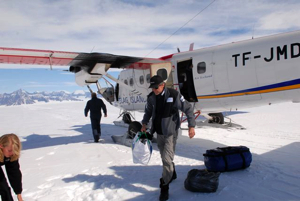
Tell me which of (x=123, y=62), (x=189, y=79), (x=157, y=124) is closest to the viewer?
(x=157, y=124)

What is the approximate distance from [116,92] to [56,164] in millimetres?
7281

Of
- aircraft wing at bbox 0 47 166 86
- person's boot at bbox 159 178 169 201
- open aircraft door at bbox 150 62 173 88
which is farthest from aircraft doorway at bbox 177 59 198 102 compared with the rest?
person's boot at bbox 159 178 169 201

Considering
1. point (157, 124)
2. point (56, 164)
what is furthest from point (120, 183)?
point (56, 164)

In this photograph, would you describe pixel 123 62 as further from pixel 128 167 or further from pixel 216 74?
pixel 128 167

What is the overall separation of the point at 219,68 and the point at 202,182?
4341 mm

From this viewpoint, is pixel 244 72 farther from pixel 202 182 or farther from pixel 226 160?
pixel 202 182

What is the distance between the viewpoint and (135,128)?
8219 millimetres

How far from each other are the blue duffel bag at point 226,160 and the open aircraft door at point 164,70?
4.02m

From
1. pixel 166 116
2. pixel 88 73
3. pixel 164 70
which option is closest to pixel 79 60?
pixel 88 73

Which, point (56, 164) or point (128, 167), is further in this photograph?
point (56, 164)

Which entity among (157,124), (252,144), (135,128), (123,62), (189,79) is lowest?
(252,144)

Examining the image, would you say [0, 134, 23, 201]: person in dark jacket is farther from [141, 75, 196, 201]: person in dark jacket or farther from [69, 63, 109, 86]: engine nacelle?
[69, 63, 109, 86]: engine nacelle

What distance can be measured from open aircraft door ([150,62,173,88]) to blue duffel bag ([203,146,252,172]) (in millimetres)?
4021

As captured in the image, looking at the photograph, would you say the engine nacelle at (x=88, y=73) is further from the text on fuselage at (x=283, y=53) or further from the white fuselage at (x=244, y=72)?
the text on fuselage at (x=283, y=53)
